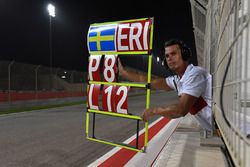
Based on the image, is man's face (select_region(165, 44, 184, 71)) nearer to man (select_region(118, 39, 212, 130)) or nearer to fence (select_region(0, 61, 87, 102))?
man (select_region(118, 39, 212, 130))

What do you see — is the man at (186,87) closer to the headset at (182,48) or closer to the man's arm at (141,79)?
the headset at (182,48)

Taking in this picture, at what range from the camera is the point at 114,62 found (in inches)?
154

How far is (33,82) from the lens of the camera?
23.3m

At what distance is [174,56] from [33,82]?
22164 millimetres

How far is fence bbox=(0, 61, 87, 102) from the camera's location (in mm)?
19141

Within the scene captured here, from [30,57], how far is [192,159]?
82.2 m

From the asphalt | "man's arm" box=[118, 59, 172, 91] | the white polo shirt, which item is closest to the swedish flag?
"man's arm" box=[118, 59, 172, 91]

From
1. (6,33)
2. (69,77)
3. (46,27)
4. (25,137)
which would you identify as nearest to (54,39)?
(46,27)

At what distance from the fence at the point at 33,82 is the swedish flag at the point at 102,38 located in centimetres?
1462

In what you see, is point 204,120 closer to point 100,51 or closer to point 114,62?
point 114,62

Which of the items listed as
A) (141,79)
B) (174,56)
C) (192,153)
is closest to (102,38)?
(141,79)

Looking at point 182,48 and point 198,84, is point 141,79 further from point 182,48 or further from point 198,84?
point 198,84

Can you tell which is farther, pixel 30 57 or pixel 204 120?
pixel 30 57

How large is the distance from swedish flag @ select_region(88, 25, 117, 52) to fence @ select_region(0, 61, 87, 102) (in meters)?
14.6
